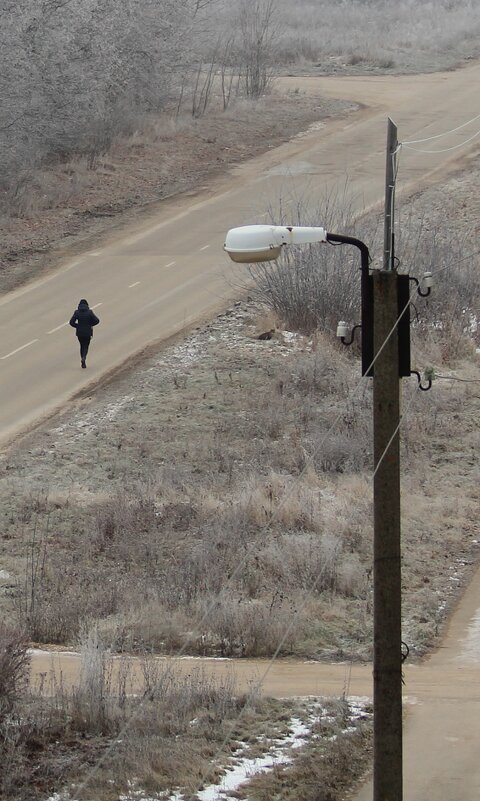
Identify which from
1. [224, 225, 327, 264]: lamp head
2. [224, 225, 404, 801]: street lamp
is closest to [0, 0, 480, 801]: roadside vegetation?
[224, 225, 404, 801]: street lamp

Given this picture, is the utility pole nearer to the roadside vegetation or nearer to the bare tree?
the roadside vegetation

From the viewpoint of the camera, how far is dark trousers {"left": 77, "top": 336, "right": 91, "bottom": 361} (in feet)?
76.8

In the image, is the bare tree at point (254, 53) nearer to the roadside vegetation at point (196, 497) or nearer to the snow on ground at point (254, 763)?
the roadside vegetation at point (196, 497)

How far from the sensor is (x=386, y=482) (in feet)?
29.9

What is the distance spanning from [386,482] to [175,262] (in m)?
20.9

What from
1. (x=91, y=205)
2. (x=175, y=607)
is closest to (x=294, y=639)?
(x=175, y=607)

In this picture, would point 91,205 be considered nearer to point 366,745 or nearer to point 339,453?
point 339,453

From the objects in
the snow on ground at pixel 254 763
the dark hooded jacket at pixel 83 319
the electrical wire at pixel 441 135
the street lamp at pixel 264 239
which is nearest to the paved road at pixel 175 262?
the electrical wire at pixel 441 135

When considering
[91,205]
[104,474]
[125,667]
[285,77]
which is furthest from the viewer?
Result: [285,77]

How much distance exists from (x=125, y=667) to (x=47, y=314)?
49.5 feet

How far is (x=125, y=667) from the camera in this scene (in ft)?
40.7

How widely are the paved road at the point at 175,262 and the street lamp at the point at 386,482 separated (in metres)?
13.2

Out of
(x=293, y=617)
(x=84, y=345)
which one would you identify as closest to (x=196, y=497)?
(x=293, y=617)

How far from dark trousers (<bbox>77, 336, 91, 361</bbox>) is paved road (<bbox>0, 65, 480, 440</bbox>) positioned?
30 centimetres
